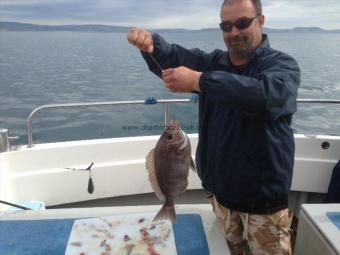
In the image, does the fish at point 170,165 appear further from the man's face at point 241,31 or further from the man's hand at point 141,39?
the man's hand at point 141,39

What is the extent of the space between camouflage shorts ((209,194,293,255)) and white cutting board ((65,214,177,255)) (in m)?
0.44

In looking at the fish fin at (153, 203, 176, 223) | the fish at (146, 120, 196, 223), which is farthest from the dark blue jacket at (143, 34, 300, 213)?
the fish fin at (153, 203, 176, 223)

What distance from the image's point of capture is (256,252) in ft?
7.97

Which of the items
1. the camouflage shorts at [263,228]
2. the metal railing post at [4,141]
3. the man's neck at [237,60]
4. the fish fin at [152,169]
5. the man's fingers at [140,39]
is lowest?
the camouflage shorts at [263,228]

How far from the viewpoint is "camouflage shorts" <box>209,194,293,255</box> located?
2369mm

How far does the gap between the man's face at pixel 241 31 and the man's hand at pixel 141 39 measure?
0.61 m

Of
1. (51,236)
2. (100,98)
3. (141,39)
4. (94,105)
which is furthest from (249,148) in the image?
(100,98)

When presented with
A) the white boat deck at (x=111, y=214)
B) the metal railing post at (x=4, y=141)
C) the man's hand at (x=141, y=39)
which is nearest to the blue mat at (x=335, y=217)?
the white boat deck at (x=111, y=214)

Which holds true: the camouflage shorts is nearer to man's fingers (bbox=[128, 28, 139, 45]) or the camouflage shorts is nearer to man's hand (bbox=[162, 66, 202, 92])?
man's hand (bbox=[162, 66, 202, 92])

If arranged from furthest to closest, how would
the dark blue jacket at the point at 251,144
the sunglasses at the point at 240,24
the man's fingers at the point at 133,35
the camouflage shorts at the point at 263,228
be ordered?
the man's fingers at the point at 133,35, the camouflage shorts at the point at 263,228, the sunglasses at the point at 240,24, the dark blue jacket at the point at 251,144

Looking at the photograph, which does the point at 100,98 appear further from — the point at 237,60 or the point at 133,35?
the point at 237,60

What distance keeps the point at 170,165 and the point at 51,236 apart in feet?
2.53

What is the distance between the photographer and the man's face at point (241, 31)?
2258mm

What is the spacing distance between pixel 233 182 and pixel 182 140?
49 centimetres
